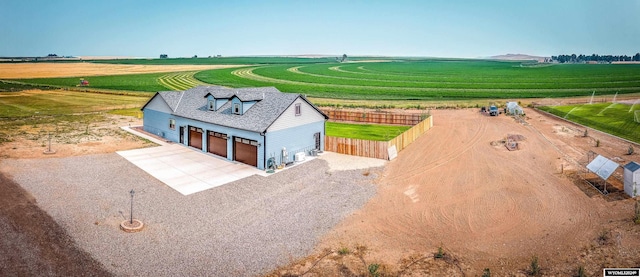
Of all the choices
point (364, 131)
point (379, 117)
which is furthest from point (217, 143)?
point (379, 117)

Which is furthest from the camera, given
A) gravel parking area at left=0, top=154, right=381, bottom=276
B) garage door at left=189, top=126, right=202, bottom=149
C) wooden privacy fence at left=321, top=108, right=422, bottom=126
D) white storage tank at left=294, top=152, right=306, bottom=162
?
wooden privacy fence at left=321, top=108, right=422, bottom=126

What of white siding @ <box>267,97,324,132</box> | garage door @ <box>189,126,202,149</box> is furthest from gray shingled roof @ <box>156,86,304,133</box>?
garage door @ <box>189,126,202,149</box>

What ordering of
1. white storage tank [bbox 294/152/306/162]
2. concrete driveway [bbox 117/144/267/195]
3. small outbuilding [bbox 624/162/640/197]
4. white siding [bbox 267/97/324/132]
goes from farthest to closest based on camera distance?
white storage tank [bbox 294/152/306/162]
white siding [bbox 267/97/324/132]
concrete driveway [bbox 117/144/267/195]
small outbuilding [bbox 624/162/640/197]

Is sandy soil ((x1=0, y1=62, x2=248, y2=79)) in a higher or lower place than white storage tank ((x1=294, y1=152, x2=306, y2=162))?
higher

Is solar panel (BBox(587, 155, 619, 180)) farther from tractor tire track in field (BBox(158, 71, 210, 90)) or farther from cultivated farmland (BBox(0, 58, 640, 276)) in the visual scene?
tractor tire track in field (BBox(158, 71, 210, 90))

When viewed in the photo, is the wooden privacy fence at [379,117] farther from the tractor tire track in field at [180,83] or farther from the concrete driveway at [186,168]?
the tractor tire track in field at [180,83]

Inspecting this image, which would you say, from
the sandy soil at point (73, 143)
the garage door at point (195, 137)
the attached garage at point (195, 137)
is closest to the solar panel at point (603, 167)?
the attached garage at point (195, 137)

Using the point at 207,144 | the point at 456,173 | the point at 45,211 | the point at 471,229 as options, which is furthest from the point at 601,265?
the point at 207,144
